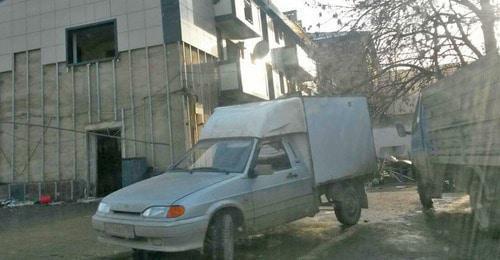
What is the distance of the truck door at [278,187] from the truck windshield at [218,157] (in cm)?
22

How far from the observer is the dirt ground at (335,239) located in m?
6.72

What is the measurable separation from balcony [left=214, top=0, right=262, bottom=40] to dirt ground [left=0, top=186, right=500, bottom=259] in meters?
10.5

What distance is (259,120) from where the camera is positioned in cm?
738

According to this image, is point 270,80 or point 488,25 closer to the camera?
point 488,25

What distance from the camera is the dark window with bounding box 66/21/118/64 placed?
17.3 meters

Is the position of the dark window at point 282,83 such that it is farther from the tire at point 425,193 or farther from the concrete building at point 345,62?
the tire at point 425,193

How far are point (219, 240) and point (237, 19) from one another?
14.0 m

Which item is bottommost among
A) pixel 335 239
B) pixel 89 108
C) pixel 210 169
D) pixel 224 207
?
pixel 335 239

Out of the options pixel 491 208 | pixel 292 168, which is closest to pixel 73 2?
pixel 292 168

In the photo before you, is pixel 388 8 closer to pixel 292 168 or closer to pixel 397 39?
pixel 397 39

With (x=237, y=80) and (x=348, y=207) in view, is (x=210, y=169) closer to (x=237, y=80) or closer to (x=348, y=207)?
(x=348, y=207)

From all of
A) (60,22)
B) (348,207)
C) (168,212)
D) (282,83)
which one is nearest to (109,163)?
(60,22)

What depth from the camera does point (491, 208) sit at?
7.26 m

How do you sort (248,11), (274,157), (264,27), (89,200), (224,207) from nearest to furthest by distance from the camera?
(224,207), (274,157), (89,200), (248,11), (264,27)
